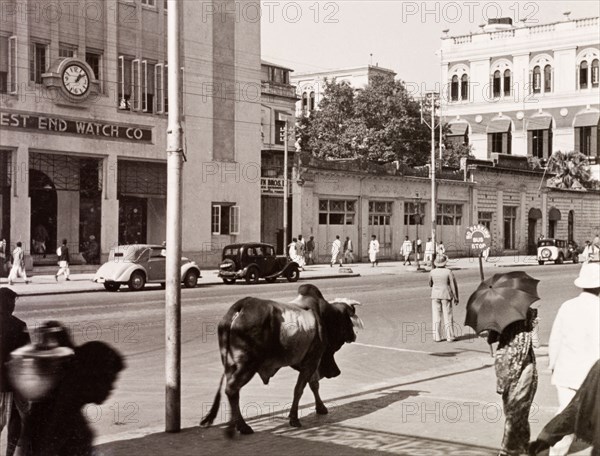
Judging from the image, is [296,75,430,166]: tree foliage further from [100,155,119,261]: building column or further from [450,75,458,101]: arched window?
[100,155,119,261]: building column

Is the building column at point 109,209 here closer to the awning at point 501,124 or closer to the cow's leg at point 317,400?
the awning at point 501,124

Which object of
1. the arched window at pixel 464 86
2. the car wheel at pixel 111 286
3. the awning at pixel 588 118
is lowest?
the car wheel at pixel 111 286

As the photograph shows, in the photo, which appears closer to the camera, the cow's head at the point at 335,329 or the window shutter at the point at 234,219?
the cow's head at the point at 335,329

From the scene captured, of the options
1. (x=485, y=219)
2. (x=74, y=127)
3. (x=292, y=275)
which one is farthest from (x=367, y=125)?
(x=74, y=127)

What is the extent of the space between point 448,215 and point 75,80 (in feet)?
66.9

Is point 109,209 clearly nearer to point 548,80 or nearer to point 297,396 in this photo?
point 548,80

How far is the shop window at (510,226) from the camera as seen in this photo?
33469 millimetres

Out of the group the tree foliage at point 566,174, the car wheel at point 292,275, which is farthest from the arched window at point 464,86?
the tree foliage at point 566,174

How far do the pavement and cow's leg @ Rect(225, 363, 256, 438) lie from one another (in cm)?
1520

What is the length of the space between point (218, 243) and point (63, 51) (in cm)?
1060

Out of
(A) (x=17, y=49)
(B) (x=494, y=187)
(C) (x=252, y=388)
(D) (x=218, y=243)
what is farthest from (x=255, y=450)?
(B) (x=494, y=187)

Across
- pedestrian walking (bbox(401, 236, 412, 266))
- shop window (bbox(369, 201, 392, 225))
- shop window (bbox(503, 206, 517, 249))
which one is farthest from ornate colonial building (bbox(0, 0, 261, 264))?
shop window (bbox(503, 206, 517, 249))

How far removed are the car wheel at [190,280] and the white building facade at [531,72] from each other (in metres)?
10.00

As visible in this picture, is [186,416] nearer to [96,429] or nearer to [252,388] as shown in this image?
[96,429]
